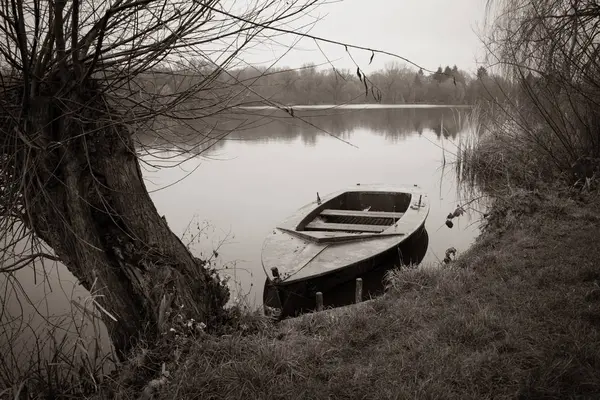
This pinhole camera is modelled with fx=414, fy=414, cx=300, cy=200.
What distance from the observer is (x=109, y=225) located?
10.3 ft

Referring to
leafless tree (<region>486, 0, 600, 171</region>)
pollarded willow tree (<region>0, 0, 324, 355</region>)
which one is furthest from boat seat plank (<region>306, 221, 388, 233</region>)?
pollarded willow tree (<region>0, 0, 324, 355</region>)

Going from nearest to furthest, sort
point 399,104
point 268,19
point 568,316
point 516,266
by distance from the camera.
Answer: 1. point 268,19
2. point 568,316
3. point 516,266
4. point 399,104

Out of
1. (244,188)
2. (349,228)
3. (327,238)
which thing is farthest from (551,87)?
(244,188)

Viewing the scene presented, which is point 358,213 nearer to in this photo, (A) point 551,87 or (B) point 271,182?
(A) point 551,87

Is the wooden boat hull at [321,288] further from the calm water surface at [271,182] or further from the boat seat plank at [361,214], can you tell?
the boat seat plank at [361,214]

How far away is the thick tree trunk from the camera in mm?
2898

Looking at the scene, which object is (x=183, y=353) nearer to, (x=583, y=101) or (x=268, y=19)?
(x=268, y=19)

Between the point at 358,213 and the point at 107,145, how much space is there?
225 inches

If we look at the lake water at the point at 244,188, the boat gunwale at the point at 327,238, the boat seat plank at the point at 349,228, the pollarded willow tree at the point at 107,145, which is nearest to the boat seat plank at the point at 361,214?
the boat gunwale at the point at 327,238

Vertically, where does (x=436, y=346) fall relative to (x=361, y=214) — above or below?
above

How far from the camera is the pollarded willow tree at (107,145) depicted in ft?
8.12

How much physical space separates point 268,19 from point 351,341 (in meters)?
2.36

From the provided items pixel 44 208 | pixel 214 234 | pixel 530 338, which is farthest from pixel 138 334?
pixel 214 234

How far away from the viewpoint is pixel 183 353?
2.97 m
